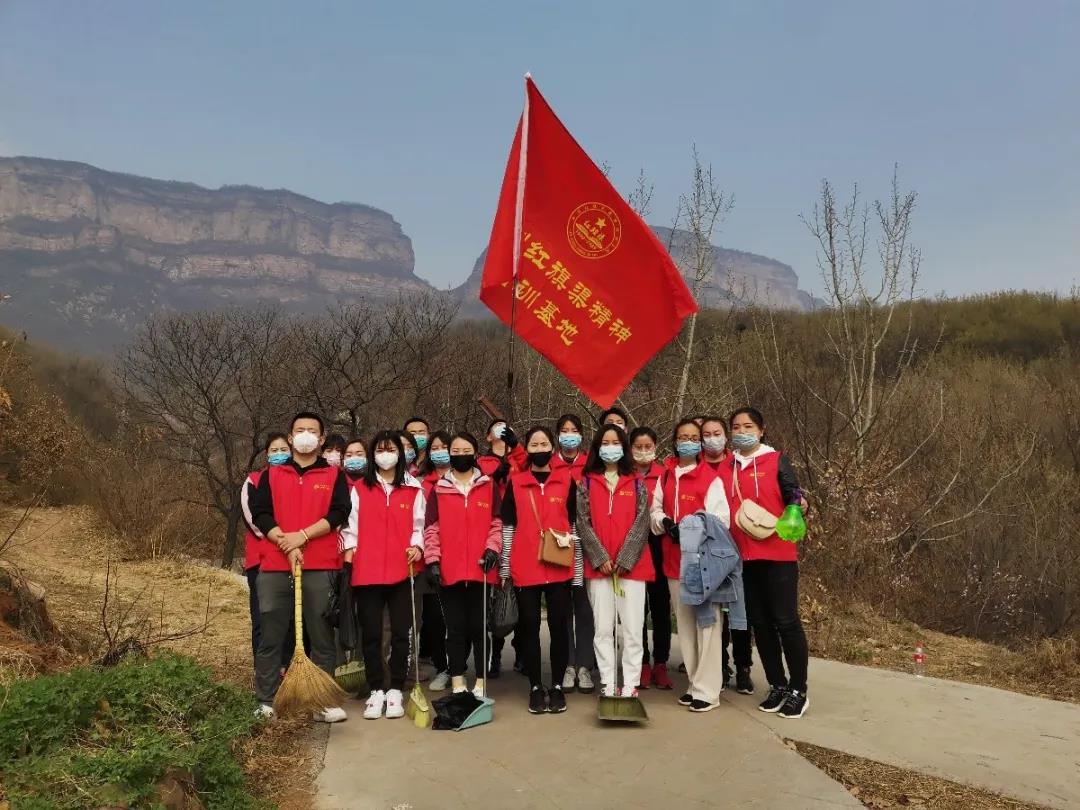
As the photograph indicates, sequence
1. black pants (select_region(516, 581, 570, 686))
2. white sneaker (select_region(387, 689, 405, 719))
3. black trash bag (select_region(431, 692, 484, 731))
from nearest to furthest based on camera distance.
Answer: black trash bag (select_region(431, 692, 484, 731)) → white sneaker (select_region(387, 689, 405, 719)) → black pants (select_region(516, 581, 570, 686))

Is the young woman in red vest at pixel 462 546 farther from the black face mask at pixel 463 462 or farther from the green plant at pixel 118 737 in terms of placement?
the green plant at pixel 118 737

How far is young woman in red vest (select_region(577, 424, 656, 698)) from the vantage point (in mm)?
5723

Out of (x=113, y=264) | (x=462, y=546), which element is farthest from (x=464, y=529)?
(x=113, y=264)

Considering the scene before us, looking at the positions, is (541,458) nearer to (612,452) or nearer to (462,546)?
(612,452)

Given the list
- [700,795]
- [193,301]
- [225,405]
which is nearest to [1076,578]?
[700,795]

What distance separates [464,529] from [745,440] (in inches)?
83.6

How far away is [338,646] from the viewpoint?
6.64m

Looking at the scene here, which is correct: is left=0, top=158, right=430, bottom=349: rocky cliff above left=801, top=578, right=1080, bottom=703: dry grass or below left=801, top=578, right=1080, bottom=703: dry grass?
above

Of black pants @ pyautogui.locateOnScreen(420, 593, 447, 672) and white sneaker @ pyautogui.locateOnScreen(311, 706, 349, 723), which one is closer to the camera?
white sneaker @ pyautogui.locateOnScreen(311, 706, 349, 723)

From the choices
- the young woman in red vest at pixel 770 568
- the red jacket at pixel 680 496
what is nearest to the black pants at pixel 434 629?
the red jacket at pixel 680 496

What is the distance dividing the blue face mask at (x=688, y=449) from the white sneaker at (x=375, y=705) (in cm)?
283

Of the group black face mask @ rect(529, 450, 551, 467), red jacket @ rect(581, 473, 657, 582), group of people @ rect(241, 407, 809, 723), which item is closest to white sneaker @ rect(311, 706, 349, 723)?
group of people @ rect(241, 407, 809, 723)

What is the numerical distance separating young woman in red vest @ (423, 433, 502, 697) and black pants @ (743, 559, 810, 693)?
1.85 meters

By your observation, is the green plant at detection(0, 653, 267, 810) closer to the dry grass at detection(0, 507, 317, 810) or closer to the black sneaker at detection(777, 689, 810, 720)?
the dry grass at detection(0, 507, 317, 810)
